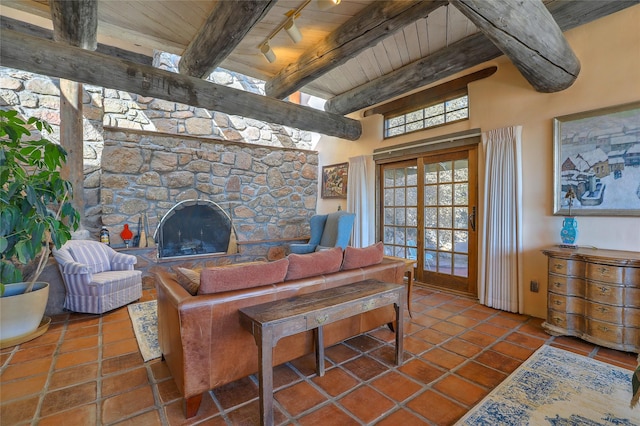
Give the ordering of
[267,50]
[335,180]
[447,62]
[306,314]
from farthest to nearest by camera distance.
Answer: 1. [335,180]
2. [447,62]
3. [267,50]
4. [306,314]

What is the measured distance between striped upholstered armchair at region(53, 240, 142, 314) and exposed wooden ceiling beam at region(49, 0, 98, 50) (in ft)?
6.83

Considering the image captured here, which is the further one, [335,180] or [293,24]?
[335,180]

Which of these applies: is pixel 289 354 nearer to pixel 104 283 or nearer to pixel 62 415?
pixel 62 415

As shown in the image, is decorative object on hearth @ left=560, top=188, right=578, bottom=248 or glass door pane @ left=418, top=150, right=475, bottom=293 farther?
glass door pane @ left=418, top=150, right=475, bottom=293

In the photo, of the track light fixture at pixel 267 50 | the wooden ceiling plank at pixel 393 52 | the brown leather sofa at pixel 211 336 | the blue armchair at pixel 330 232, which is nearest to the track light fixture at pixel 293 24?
the track light fixture at pixel 267 50

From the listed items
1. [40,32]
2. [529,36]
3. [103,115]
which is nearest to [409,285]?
[529,36]

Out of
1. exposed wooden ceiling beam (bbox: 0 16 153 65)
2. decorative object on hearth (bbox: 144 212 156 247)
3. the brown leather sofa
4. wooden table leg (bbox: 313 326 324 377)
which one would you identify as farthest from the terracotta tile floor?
exposed wooden ceiling beam (bbox: 0 16 153 65)

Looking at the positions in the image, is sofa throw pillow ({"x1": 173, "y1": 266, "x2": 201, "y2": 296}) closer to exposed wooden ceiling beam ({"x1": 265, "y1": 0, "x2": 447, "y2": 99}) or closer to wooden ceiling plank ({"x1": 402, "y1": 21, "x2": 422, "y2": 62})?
Answer: exposed wooden ceiling beam ({"x1": 265, "y1": 0, "x2": 447, "y2": 99})

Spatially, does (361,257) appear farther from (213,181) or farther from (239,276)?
(213,181)

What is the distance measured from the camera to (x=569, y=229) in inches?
107

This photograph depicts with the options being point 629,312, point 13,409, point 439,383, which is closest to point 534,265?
point 629,312

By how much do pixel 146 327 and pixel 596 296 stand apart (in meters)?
4.01

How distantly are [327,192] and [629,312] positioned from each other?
436 centimetres

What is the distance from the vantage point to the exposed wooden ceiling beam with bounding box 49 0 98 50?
2.16 meters
